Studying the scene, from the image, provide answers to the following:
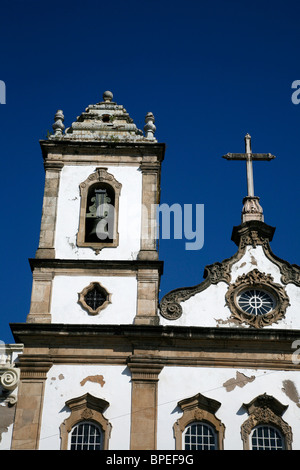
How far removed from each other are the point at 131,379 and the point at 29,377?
240 cm

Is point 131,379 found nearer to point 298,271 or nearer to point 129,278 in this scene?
point 129,278

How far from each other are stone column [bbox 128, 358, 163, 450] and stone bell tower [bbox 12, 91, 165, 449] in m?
1.09

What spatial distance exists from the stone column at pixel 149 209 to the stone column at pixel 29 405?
13.1 feet

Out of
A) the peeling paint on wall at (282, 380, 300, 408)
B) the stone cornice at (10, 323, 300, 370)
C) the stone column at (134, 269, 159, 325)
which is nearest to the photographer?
the peeling paint on wall at (282, 380, 300, 408)

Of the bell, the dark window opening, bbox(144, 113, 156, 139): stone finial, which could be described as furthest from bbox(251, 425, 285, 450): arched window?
bbox(144, 113, 156, 139): stone finial

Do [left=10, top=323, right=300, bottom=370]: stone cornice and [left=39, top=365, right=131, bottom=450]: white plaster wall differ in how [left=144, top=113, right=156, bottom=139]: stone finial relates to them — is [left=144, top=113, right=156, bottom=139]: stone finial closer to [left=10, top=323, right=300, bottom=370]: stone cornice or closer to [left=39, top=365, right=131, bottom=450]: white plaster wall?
[left=10, top=323, right=300, bottom=370]: stone cornice

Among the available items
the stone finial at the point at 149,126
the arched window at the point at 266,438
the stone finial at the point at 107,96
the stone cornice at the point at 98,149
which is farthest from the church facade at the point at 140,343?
the stone finial at the point at 107,96

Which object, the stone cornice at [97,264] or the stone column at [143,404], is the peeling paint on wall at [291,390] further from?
the stone cornice at [97,264]

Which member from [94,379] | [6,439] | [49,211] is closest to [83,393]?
[94,379]

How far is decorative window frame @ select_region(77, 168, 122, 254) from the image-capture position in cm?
2233

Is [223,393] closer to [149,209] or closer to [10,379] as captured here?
[10,379]

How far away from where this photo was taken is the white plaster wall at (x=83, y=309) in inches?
829

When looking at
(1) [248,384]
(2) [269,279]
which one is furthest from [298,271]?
(1) [248,384]

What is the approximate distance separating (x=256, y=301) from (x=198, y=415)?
11.4 feet
